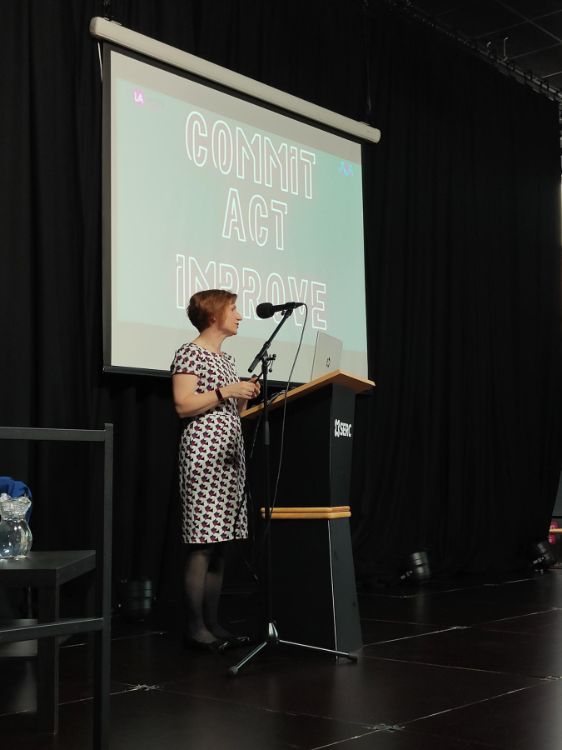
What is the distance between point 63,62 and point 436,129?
2941mm

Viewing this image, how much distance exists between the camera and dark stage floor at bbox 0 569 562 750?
2107 mm

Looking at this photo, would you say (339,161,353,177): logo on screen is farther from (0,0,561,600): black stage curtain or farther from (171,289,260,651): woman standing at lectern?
A: (171,289,260,651): woman standing at lectern

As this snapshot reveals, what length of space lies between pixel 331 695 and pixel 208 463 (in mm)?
984

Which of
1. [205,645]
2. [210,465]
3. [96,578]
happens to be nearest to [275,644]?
[205,645]

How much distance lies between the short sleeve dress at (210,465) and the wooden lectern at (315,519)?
0.43ft

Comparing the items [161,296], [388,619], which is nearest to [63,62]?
[161,296]

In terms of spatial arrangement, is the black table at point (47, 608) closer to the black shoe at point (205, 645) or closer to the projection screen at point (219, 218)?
the black shoe at point (205, 645)

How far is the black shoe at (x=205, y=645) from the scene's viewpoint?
3.11m

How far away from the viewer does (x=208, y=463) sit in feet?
10.6

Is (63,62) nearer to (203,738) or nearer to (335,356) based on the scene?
(335,356)

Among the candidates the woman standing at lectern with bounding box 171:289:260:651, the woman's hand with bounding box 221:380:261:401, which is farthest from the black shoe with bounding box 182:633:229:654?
the woman's hand with bounding box 221:380:261:401

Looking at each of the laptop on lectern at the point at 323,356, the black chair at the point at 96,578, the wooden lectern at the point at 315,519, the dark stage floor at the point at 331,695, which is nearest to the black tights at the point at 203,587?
the dark stage floor at the point at 331,695

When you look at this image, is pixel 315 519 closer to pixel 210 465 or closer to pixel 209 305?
pixel 210 465

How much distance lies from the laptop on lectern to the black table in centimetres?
126
